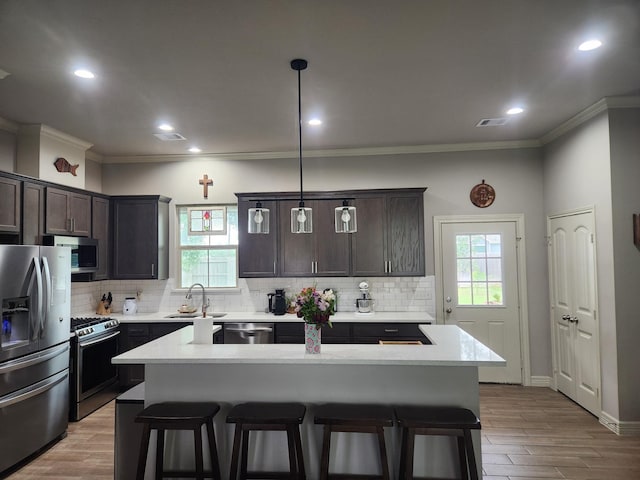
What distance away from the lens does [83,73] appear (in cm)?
290

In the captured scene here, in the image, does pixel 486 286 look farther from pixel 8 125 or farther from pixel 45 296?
pixel 8 125

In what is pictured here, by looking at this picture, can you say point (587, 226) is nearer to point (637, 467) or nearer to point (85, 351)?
point (637, 467)

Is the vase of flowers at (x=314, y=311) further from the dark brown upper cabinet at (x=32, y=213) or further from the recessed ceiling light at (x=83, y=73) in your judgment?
the dark brown upper cabinet at (x=32, y=213)

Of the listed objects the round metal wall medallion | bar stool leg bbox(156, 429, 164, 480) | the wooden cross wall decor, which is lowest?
bar stool leg bbox(156, 429, 164, 480)

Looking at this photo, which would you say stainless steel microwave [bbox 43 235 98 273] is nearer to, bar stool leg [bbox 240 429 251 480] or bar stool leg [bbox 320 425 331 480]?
bar stool leg [bbox 240 429 251 480]

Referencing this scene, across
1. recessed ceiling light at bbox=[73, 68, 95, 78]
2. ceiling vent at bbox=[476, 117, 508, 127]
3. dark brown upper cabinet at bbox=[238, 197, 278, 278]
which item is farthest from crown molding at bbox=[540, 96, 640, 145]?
recessed ceiling light at bbox=[73, 68, 95, 78]

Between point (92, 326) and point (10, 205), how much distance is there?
55.2 inches

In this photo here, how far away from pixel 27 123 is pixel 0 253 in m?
1.75

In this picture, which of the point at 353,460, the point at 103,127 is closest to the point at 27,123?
the point at 103,127

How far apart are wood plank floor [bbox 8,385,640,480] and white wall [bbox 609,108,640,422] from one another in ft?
1.43

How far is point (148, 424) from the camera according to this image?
2293 millimetres

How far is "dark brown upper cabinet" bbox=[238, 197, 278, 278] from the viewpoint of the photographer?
4.84 meters

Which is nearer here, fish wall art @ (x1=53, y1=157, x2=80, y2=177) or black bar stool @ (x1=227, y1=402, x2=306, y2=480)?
black bar stool @ (x1=227, y1=402, x2=306, y2=480)

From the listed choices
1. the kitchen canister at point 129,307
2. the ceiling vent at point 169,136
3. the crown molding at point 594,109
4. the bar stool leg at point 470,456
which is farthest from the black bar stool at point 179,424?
the crown molding at point 594,109
